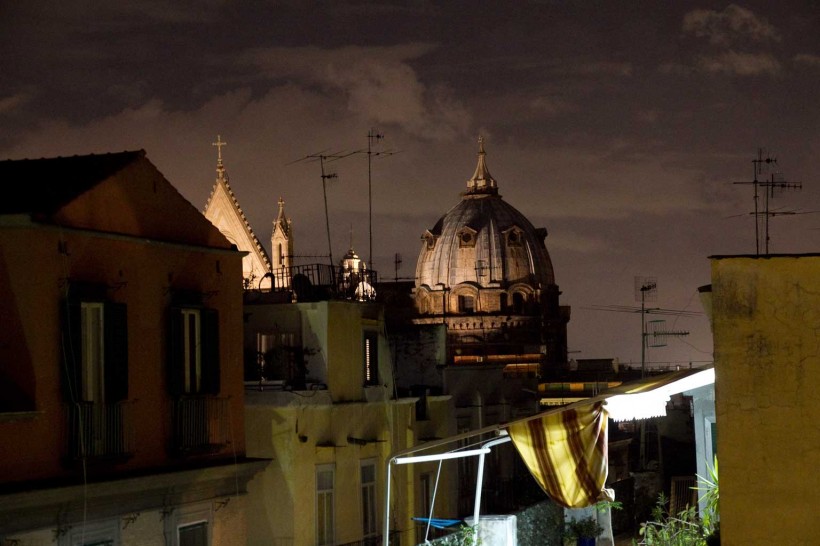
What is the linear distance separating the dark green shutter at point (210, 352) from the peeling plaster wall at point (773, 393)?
35.3 feet

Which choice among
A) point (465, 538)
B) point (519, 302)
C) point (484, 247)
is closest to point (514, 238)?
point (484, 247)

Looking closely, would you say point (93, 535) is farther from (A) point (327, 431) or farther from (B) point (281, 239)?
(B) point (281, 239)

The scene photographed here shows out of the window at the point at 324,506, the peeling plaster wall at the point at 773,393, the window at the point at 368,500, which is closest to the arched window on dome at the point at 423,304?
the window at the point at 368,500

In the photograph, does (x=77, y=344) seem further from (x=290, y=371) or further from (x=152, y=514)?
(x=290, y=371)

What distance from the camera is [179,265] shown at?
63.7ft

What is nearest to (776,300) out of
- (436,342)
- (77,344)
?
(77,344)

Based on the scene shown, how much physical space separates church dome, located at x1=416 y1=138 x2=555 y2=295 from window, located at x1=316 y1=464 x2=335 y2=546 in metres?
77.0

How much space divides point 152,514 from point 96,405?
1861mm

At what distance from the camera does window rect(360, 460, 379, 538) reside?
84.2ft

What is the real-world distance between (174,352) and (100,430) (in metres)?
1.97

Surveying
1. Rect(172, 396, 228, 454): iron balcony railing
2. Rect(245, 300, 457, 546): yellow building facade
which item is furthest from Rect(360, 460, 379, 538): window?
Rect(172, 396, 228, 454): iron balcony railing

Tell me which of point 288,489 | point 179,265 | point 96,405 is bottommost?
point 288,489

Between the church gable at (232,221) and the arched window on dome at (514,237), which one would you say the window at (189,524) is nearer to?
the church gable at (232,221)

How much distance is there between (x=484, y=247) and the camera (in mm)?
101750
